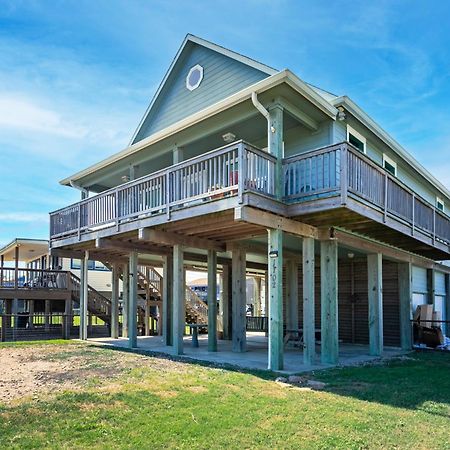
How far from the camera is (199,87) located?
13.5m

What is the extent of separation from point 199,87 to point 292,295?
24.1ft

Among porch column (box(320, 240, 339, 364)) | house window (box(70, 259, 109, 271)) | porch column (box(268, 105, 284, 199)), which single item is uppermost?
porch column (box(268, 105, 284, 199))

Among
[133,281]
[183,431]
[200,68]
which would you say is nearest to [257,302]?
[133,281]

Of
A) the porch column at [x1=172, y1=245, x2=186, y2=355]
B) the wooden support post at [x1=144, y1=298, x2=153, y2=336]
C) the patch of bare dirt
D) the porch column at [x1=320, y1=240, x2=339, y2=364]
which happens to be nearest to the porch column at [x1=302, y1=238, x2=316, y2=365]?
the porch column at [x1=320, y1=240, x2=339, y2=364]

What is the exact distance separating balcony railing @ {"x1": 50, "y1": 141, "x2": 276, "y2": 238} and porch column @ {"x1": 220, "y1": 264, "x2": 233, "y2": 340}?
21.9ft

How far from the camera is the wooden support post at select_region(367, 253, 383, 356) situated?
12570mm

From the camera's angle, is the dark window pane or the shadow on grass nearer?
the shadow on grass

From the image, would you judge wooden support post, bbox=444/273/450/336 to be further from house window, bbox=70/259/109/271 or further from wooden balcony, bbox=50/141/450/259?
house window, bbox=70/259/109/271

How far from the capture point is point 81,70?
1330cm

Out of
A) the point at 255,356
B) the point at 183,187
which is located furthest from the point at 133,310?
the point at 183,187

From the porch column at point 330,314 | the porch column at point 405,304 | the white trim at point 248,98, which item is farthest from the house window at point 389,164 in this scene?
the porch column at point 330,314

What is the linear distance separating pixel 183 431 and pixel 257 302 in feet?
76.7

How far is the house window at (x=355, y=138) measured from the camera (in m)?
11.9

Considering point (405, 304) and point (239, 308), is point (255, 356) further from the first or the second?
point (405, 304)
